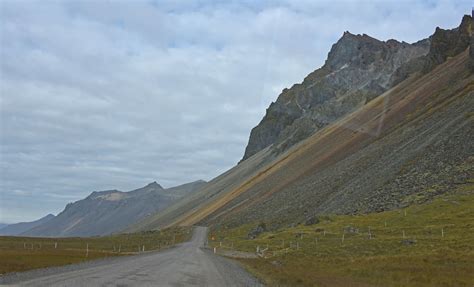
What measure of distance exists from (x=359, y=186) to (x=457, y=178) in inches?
685

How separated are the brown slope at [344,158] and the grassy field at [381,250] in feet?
32.5

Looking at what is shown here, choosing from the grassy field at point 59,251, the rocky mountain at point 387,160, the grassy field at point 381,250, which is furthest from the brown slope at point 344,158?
the grassy field at point 59,251

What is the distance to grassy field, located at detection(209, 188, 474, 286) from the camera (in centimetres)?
2634

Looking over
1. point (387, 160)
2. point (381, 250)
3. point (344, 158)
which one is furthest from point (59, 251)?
point (344, 158)

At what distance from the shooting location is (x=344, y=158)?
10888 cm

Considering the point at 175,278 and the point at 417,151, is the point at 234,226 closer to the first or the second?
the point at 417,151

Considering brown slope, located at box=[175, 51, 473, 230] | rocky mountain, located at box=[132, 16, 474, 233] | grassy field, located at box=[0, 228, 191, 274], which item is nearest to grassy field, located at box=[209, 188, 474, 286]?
rocky mountain, located at box=[132, 16, 474, 233]

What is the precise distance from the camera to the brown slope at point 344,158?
81938 mm

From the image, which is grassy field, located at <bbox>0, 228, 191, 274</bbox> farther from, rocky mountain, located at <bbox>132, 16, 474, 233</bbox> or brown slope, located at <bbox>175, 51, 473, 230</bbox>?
brown slope, located at <bbox>175, 51, 473, 230</bbox>

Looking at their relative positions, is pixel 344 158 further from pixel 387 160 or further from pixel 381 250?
pixel 381 250

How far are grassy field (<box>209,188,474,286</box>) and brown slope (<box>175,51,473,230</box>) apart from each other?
9.90m

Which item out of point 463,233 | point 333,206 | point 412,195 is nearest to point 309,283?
point 463,233

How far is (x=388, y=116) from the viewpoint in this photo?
424 ft

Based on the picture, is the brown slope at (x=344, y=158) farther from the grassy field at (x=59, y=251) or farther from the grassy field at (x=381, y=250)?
the grassy field at (x=59, y=251)
